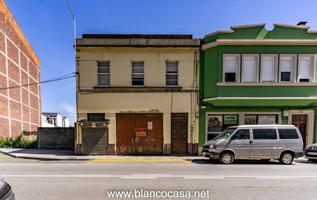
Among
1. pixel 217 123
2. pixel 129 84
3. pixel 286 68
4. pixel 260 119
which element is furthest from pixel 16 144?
pixel 286 68

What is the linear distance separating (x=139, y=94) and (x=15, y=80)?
586 inches

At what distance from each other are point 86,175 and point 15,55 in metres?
19.2

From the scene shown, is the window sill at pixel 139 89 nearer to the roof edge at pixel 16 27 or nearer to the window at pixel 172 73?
the window at pixel 172 73

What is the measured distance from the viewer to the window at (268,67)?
13094mm

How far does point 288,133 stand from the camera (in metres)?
10.7

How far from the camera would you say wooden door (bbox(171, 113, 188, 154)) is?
1355cm

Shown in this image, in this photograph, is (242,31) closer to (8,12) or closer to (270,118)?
(270,118)

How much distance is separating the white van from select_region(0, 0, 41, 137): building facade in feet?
56.7

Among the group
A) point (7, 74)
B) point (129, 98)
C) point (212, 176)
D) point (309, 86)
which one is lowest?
point (212, 176)

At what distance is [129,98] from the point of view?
13273 millimetres

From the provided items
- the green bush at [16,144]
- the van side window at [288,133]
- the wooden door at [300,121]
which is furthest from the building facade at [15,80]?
the wooden door at [300,121]

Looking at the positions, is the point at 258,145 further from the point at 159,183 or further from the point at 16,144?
the point at 16,144

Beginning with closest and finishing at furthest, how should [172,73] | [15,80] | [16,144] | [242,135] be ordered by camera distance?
1. [242,135]
2. [172,73]
3. [16,144]
4. [15,80]

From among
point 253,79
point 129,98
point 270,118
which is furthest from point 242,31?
point 129,98
